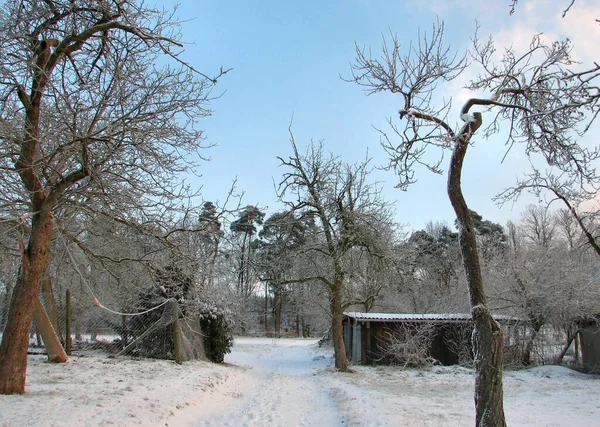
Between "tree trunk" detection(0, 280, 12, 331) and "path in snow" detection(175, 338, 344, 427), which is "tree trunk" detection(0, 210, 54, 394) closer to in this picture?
"path in snow" detection(175, 338, 344, 427)

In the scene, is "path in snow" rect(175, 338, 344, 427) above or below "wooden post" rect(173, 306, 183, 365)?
below

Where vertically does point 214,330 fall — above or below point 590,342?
above

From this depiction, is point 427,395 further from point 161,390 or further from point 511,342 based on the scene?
point 511,342

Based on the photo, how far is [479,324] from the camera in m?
5.34

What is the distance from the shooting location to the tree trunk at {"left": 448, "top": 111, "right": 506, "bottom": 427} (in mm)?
5039

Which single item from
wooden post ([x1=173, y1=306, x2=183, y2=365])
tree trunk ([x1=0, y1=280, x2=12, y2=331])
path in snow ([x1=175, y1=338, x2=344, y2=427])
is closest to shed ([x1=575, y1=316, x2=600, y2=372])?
path in snow ([x1=175, y1=338, x2=344, y2=427])

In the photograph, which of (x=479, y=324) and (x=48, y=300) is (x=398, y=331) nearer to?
Answer: (x=48, y=300)

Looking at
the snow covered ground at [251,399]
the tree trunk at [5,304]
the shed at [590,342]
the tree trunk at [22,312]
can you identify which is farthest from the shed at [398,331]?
the tree trunk at [22,312]

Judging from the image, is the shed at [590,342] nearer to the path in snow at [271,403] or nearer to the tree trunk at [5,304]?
the path in snow at [271,403]

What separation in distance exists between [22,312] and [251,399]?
5.62 metres

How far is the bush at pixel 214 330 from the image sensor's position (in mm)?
17375

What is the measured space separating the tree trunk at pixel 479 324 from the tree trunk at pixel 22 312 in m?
6.15

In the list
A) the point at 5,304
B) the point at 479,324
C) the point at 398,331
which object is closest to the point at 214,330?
the point at 5,304

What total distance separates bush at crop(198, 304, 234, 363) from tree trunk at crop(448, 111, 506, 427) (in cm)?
1304
